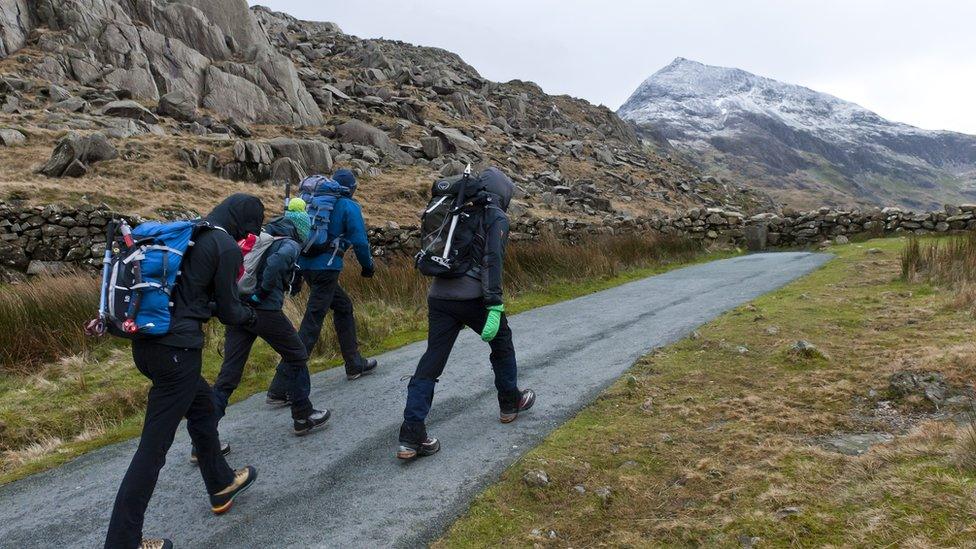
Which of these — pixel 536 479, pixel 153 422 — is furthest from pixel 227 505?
pixel 536 479

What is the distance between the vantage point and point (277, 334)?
4.56 m

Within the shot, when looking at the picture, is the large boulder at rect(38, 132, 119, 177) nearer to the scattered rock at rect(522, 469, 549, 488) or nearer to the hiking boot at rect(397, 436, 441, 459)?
the hiking boot at rect(397, 436, 441, 459)

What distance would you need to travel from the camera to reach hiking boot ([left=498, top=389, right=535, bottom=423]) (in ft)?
15.0

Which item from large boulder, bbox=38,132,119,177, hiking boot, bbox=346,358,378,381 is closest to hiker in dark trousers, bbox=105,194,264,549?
hiking boot, bbox=346,358,378,381

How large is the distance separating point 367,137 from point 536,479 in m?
29.6

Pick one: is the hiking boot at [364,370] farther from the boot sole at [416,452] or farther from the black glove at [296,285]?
the boot sole at [416,452]

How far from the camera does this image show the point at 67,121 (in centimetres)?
2353

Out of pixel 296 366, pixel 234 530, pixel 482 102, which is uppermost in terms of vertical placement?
pixel 482 102

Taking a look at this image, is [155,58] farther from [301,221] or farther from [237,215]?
[237,215]

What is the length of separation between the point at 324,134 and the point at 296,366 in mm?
28380

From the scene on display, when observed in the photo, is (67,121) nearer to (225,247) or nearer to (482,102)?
(225,247)

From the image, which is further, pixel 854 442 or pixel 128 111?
pixel 128 111

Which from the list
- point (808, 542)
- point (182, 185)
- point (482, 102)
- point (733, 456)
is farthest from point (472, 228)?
point (482, 102)

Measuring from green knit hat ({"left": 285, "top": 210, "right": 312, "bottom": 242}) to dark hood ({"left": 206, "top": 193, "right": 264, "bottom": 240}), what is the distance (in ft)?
2.91
